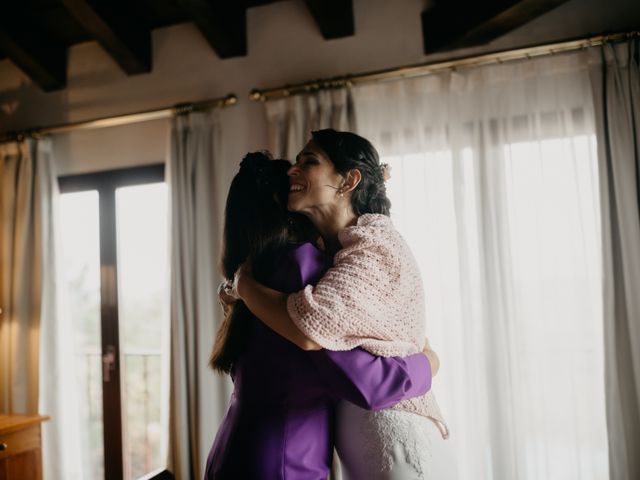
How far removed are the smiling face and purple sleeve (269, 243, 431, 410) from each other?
227 mm

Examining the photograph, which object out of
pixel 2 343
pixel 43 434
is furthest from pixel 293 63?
pixel 43 434

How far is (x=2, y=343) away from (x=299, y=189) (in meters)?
2.66

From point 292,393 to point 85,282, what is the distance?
2575 millimetres

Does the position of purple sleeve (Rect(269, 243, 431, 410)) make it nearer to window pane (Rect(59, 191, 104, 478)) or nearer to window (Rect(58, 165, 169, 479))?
window (Rect(58, 165, 169, 479))

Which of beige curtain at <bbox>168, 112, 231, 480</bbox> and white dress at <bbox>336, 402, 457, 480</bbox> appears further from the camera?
beige curtain at <bbox>168, 112, 231, 480</bbox>

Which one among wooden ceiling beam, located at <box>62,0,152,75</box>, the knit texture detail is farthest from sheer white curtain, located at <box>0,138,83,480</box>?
the knit texture detail

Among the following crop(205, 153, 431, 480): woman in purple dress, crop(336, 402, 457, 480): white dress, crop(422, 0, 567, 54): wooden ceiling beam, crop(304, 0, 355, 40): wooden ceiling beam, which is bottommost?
crop(336, 402, 457, 480): white dress

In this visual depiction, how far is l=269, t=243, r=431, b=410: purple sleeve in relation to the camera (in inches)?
42.4

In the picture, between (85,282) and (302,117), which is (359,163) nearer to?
(302,117)

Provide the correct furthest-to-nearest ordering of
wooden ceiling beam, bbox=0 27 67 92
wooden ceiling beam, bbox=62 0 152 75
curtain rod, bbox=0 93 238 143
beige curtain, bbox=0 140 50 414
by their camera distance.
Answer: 1. beige curtain, bbox=0 140 50 414
2. wooden ceiling beam, bbox=0 27 67 92
3. curtain rod, bbox=0 93 238 143
4. wooden ceiling beam, bbox=62 0 152 75

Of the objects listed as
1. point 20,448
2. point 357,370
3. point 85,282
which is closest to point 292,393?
point 357,370

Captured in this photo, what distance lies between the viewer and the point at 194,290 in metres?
2.74

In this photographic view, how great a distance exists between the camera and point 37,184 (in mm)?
3109

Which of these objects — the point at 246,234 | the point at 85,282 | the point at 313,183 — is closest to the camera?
the point at 246,234
